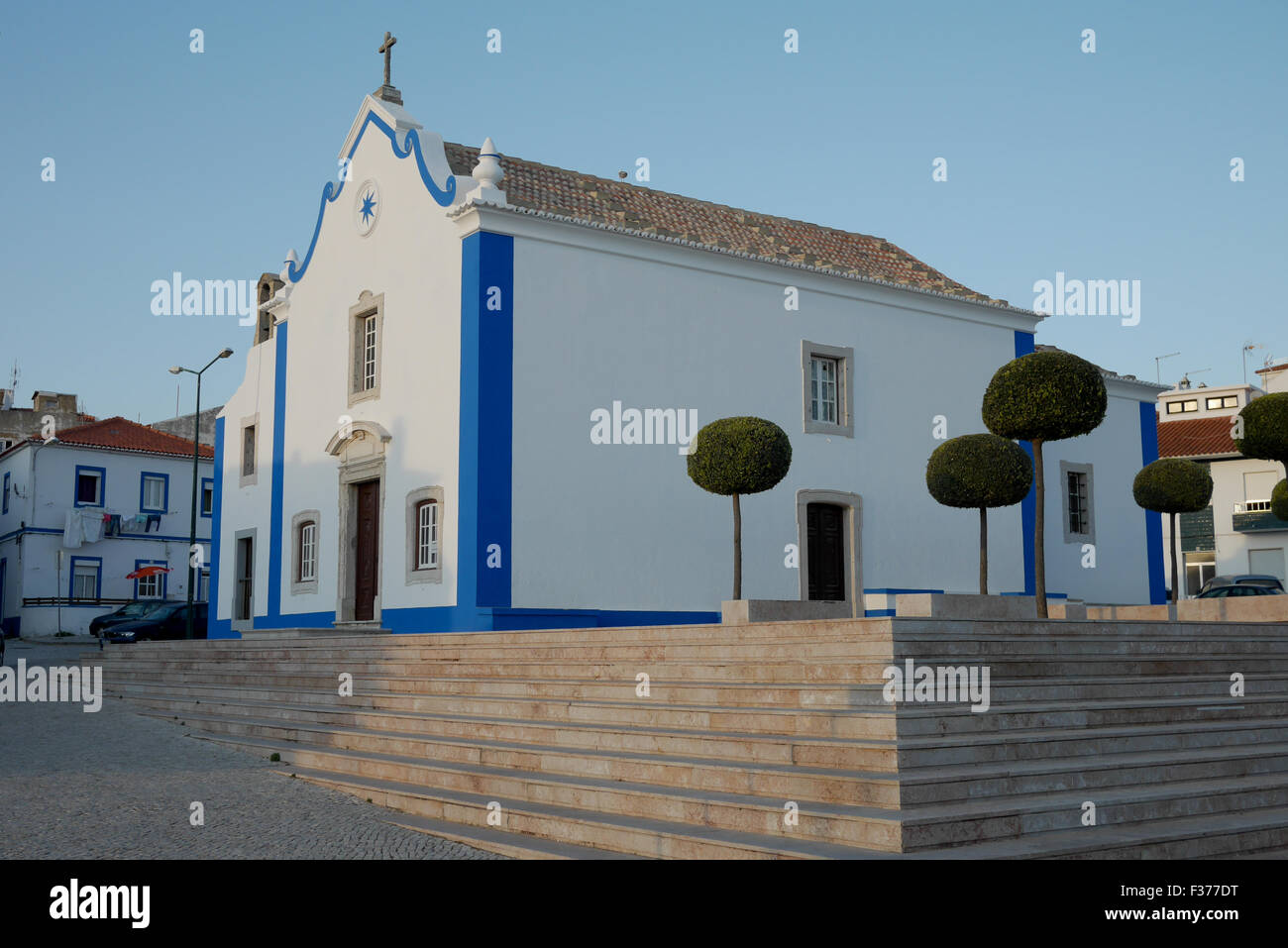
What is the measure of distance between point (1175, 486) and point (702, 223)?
9.54 meters

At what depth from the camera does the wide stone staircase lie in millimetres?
7008

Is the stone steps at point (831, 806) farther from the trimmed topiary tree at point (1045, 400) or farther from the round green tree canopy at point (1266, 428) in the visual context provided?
the round green tree canopy at point (1266, 428)

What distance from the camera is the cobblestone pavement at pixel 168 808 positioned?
24.6 ft

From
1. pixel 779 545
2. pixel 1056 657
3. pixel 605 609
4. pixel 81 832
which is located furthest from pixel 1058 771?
pixel 779 545

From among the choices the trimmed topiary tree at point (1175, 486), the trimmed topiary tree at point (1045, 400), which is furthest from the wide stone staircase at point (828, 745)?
the trimmed topiary tree at point (1175, 486)

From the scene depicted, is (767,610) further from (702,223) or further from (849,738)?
(702,223)

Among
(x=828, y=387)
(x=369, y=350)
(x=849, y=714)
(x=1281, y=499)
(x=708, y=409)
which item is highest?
(x=369, y=350)

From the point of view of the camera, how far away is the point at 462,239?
58.4 feet

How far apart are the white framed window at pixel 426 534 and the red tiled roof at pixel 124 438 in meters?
28.4

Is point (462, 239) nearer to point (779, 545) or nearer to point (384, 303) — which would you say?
point (384, 303)

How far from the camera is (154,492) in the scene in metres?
43.8

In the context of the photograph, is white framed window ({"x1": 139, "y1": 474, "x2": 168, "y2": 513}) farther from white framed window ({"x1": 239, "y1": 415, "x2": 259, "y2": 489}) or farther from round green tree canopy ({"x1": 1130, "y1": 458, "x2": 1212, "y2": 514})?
round green tree canopy ({"x1": 1130, "y1": 458, "x2": 1212, "y2": 514})

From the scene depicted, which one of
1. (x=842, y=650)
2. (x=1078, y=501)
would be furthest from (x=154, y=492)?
(x=842, y=650)
